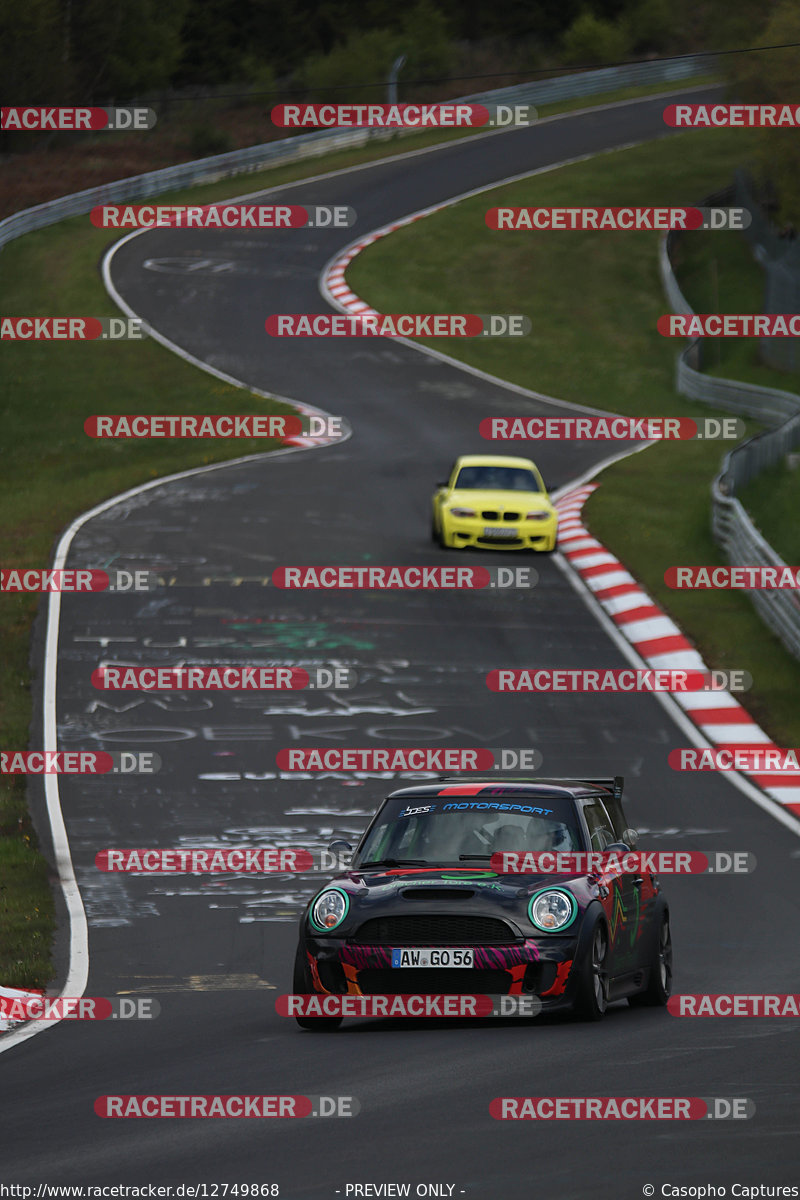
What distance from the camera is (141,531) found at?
93.8ft

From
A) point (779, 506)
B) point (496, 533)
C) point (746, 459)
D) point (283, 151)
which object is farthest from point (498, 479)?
point (283, 151)

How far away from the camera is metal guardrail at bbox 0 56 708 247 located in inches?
2199

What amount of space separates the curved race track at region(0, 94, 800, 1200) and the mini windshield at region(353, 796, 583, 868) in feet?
3.35

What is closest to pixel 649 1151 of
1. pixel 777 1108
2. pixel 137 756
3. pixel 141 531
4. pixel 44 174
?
pixel 777 1108

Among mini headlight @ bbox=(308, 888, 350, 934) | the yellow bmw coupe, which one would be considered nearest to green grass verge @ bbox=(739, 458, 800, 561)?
the yellow bmw coupe

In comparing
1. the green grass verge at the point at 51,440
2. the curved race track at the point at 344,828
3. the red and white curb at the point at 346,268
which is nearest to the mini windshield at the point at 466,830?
the curved race track at the point at 344,828

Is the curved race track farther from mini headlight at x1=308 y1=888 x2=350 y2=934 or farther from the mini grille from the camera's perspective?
mini headlight at x1=308 y1=888 x2=350 y2=934

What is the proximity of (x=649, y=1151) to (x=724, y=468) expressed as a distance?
920 inches

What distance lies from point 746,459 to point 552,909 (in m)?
22.0

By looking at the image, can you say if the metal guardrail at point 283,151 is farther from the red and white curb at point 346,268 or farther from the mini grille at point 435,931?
the mini grille at point 435,931

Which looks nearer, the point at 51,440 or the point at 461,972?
the point at 461,972

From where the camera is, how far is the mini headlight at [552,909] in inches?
→ 370

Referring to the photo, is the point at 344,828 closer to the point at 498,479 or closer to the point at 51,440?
the point at 498,479

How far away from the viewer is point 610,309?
49500 millimetres
